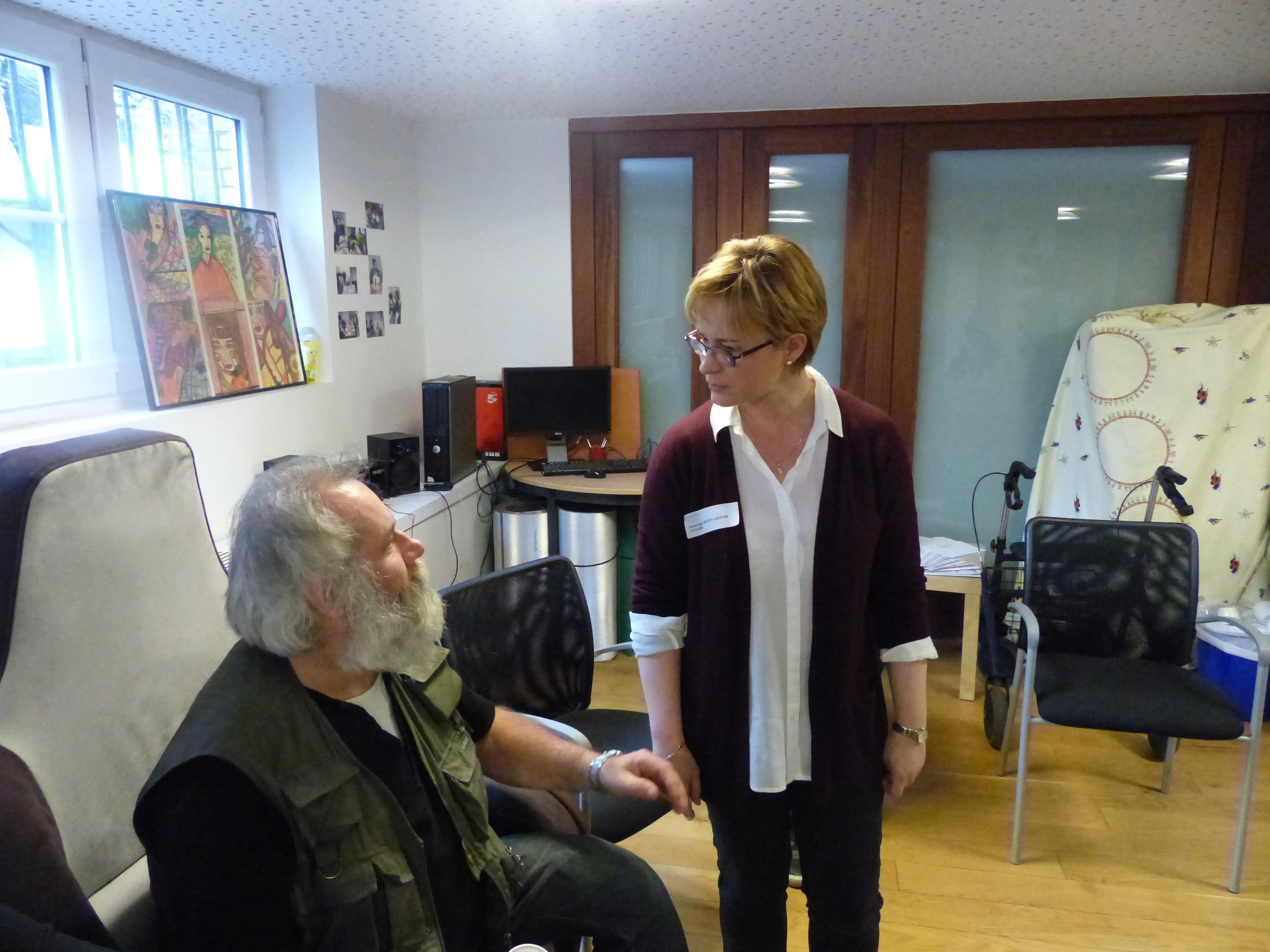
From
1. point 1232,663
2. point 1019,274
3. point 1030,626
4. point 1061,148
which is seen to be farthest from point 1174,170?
point 1030,626

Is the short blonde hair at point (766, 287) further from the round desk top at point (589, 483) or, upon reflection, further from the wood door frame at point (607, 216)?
the wood door frame at point (607, 216)

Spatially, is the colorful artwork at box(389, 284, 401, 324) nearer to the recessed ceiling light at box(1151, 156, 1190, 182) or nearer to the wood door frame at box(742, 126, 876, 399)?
the wood door frame at box(742, 126, 876, 399)

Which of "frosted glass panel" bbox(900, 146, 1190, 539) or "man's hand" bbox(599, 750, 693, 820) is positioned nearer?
"man's hand" bbox(599, 750, 693, 820)

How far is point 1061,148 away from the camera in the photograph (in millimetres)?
3441

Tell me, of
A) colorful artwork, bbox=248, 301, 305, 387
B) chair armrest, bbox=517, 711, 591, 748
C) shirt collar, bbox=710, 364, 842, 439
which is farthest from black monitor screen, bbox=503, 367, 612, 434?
shirt collar, bbox=710, 364, 842, 439

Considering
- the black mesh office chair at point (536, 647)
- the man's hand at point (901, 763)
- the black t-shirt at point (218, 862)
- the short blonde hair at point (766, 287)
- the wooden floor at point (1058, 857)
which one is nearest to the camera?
the black t-shirt at point (218, 862)

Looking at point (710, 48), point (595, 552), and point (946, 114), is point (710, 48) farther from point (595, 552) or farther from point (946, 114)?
point (595, 552)

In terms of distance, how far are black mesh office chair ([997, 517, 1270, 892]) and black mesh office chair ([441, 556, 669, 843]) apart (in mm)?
1178

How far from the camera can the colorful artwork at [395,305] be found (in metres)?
3.62

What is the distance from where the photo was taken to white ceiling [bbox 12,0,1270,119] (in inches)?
87.5

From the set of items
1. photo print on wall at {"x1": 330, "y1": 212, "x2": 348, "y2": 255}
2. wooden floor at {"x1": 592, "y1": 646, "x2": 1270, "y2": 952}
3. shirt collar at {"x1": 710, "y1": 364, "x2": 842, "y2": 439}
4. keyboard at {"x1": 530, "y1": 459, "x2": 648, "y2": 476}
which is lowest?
wooden floor at {"x1": 592, "y1": 646, "x2": 1270, "y2": 952}

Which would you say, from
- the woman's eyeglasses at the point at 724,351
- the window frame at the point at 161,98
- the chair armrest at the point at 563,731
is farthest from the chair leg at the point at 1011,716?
the window frame at the point at 161,98

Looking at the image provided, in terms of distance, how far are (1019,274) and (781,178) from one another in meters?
1.03

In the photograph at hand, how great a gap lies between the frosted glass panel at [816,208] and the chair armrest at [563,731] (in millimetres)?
2390
